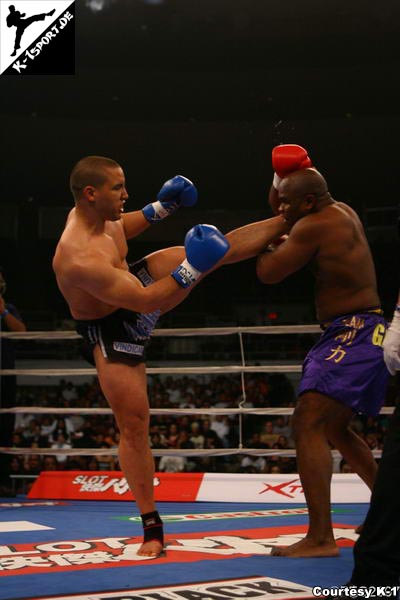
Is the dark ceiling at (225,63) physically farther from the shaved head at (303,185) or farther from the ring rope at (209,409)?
the shaved head at (303,185)

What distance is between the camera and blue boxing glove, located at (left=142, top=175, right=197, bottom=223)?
8.48 ft

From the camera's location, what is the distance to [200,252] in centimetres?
200

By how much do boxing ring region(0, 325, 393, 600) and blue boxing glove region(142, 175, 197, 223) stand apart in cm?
107

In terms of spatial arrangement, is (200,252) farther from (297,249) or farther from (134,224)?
(134,224)

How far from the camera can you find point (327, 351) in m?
2.14

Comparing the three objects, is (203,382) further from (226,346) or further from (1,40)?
(1,40)

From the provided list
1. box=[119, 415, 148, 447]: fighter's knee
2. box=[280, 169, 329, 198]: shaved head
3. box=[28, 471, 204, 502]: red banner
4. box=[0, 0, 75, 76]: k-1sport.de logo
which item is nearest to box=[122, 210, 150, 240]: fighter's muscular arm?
box=[280, 169, 329, 198]: shaved head

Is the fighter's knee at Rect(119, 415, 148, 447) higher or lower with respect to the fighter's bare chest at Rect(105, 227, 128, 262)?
lower

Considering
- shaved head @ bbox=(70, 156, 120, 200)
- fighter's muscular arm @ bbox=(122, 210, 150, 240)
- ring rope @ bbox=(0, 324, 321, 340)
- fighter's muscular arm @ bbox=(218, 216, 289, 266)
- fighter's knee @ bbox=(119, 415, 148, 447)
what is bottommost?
fighter's knee @ bbox=(119, 415, 148, 447)

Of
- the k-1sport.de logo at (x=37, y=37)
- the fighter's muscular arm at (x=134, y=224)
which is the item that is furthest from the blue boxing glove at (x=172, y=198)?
the k-1sport.de logo at (x=37, y=37)

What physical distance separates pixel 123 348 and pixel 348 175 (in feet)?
33.7

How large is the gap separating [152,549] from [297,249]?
0.93 meters

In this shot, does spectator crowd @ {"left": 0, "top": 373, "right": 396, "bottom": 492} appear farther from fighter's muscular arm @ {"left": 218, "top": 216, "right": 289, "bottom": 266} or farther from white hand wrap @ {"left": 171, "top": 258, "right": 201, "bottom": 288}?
white hand wrap @ {"left": 171, "top": 258, "right": 201, "bottom": 288}

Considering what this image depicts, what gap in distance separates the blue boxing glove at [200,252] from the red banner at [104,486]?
1.83 m
